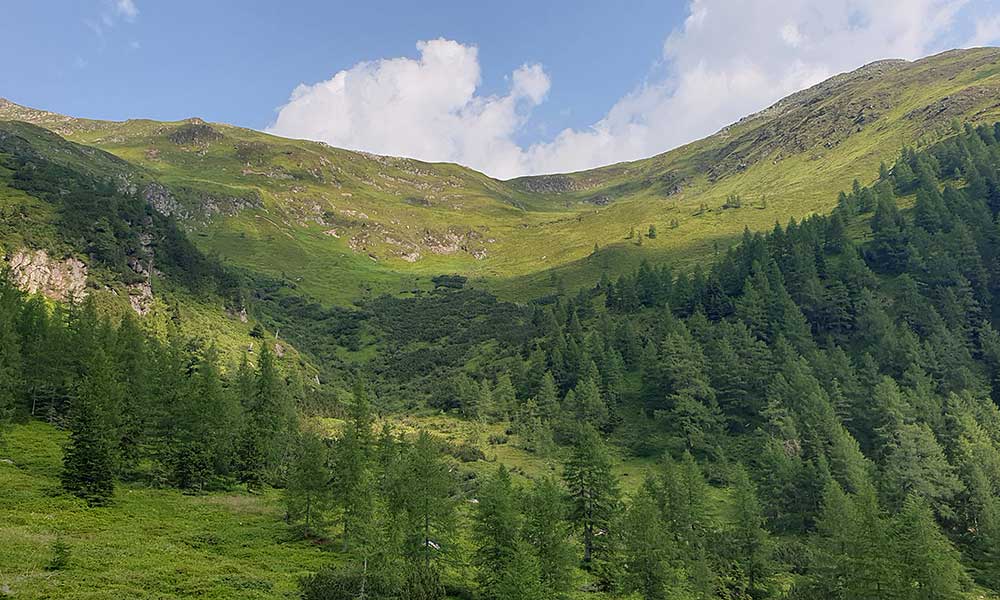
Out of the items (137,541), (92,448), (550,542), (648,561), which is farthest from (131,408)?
(648,561)

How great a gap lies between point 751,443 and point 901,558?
53.5 metres

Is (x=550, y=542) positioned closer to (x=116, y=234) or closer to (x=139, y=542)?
(x=139, y=542)

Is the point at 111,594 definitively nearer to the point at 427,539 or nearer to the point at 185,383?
the point at 427,539

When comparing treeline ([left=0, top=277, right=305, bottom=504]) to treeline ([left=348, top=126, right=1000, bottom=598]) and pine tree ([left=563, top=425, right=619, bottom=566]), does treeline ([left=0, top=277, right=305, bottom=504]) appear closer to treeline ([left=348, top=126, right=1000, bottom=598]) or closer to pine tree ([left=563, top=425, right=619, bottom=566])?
pine tree ([left=563, top=425, right=619, bottom=566])

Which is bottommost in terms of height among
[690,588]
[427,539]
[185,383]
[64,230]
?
[690,588]

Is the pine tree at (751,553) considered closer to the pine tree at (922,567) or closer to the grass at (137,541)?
the pine tree at (922,567)

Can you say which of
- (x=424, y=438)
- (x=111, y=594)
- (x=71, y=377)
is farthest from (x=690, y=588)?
(x=71, y=377)

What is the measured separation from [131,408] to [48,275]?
95769mm

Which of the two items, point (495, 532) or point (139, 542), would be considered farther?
point (495, 532)

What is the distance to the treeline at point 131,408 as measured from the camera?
48.8m

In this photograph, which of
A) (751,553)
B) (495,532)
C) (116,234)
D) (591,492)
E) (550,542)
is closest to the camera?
(550,542)

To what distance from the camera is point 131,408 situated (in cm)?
5628

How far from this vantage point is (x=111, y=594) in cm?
2814

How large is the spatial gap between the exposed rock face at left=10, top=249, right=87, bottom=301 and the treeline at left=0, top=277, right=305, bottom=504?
45.6 metres
